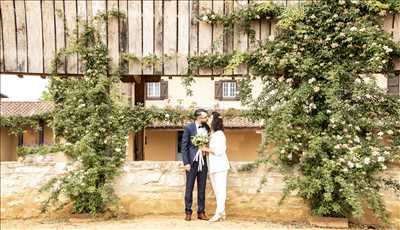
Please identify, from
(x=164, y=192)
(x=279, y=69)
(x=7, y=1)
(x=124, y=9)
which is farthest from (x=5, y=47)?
(x=279, y=69)

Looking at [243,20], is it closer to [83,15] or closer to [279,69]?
[279,69]

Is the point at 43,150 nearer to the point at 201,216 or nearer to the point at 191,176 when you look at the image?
the point at 191,176

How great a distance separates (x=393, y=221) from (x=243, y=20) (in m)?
3.67

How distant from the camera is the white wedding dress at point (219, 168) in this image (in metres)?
6.32

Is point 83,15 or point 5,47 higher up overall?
point 83,15

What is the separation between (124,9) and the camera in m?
7.00

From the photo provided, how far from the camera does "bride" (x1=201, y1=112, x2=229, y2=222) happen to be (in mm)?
6324

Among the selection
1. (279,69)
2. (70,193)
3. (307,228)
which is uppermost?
(279,69)

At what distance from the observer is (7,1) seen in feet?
22.7

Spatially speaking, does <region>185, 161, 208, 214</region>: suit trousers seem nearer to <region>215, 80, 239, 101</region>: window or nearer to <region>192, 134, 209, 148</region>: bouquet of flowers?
<region>192, 134, 209, 148</region>: bouquet of flowers

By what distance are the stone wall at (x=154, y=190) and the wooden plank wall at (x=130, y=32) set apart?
5.08 ft

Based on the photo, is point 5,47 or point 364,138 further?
point 5,47

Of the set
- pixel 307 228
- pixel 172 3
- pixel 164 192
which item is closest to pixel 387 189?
pixel 307 228

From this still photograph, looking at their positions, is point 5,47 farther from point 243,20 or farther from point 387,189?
point 387,189
